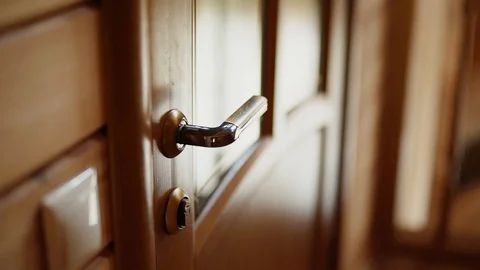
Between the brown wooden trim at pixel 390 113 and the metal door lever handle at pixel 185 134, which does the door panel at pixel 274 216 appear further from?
the brown wooden trim at pixel 390 113

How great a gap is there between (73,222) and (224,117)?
0.44m

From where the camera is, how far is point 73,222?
1.73ft

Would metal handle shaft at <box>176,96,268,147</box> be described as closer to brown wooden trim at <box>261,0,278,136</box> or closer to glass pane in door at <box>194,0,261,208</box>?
glass pane in door at <box>194,0,261,208</box>

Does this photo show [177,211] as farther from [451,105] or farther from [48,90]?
[451,105]

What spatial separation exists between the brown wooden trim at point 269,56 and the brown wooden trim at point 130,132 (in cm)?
50

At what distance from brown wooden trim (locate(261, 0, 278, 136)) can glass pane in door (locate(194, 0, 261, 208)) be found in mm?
16

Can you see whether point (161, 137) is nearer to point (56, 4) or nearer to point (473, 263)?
point (56, 4)

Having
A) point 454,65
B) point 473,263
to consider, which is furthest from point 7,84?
point 473,263

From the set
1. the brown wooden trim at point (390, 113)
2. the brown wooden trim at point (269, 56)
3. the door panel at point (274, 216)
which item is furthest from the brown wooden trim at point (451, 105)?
the brown wooden trim at point (269, 56)

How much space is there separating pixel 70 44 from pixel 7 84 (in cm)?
8

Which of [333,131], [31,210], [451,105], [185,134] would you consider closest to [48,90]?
[31,210]

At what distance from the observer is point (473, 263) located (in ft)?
6.57

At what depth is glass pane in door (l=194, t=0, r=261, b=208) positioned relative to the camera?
2.85 feet

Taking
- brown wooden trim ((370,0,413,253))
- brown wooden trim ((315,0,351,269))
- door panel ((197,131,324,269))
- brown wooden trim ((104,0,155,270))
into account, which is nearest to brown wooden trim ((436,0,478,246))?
brown wooden trim ((370,0,413,253))
